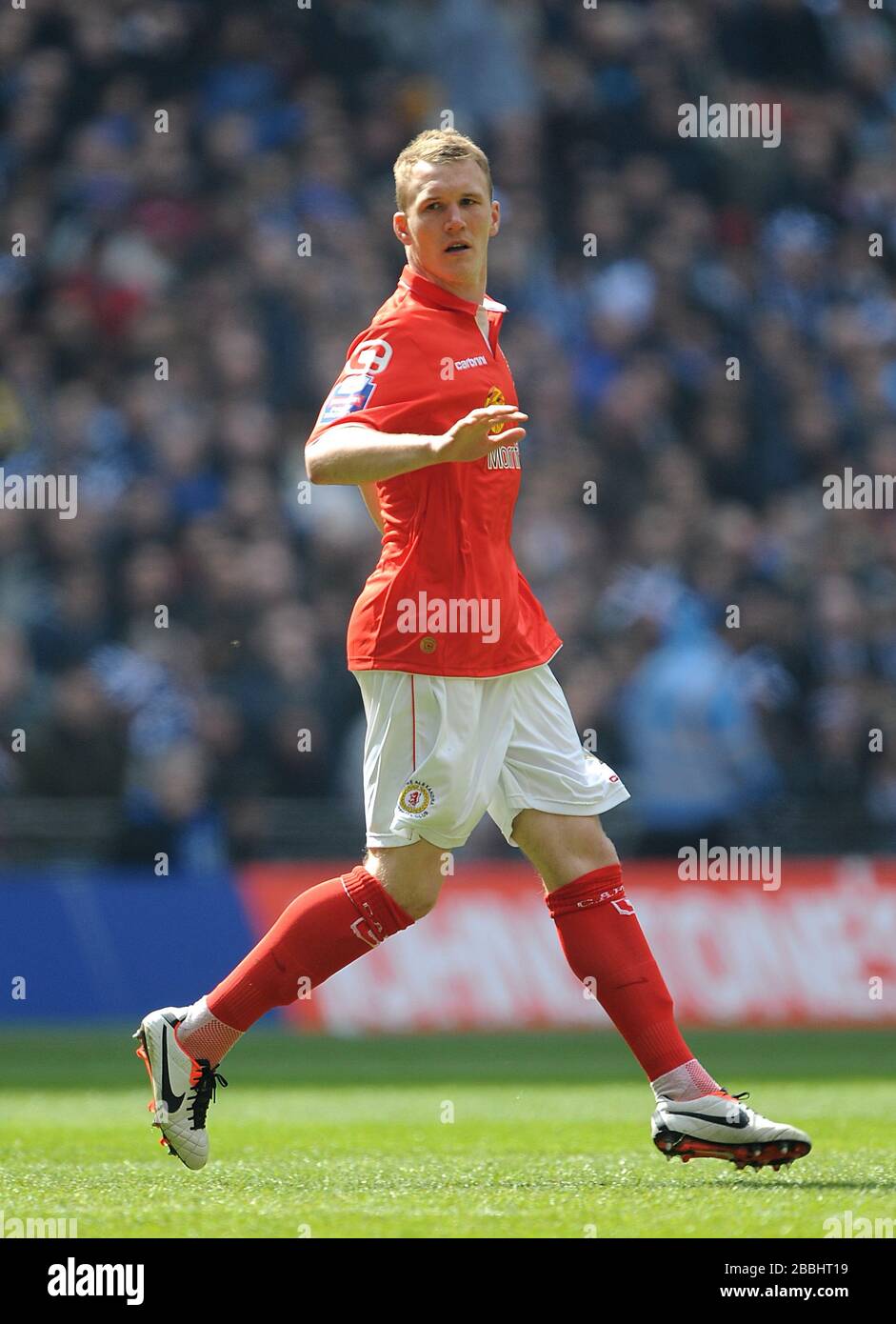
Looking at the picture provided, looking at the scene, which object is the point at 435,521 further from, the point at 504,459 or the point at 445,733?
the point at 445,733

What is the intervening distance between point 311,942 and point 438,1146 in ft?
3.25

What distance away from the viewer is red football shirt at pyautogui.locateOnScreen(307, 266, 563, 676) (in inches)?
195

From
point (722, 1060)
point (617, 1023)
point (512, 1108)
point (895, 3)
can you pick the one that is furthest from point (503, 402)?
point (895, 3)

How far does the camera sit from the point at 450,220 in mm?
5082

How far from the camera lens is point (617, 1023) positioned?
16.8ft

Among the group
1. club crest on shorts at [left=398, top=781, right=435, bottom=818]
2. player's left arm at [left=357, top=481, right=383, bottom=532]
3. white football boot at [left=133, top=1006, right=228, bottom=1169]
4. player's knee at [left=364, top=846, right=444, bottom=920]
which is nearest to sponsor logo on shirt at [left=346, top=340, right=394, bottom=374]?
player's left arm at [left=357, top=481, right=383, bottom=532]

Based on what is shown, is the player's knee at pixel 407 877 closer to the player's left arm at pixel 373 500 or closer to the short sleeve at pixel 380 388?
the player's left arm at pixel 373 500

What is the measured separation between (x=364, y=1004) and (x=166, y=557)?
2819mm

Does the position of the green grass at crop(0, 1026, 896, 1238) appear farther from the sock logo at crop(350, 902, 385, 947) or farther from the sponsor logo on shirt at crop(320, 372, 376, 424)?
the sponsor logo on shirt at crop(320, 372, 376, 424)

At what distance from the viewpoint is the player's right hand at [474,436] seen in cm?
448

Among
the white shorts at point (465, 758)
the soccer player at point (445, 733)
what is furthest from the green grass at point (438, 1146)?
the white shorts at point (465, 758)

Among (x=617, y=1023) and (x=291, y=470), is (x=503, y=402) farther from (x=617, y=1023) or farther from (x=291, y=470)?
(x=291, y=470)

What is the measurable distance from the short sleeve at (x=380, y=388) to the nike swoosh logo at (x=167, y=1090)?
4.94 feet

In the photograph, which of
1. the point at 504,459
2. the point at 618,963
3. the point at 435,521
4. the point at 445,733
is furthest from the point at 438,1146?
the point at 504,459
